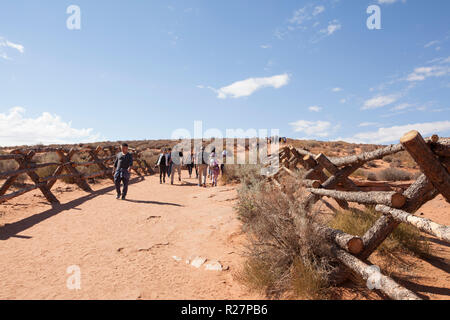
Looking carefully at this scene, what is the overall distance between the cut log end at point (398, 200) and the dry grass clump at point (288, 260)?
93cm

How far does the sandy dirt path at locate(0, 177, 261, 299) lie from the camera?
3.18 metres

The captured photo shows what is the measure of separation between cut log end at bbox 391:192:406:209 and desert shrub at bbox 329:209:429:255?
138cm

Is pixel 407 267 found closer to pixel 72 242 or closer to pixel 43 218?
pixel 72 242

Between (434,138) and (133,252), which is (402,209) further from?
(133,252)

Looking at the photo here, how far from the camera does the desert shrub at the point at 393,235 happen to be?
4051 millimetres

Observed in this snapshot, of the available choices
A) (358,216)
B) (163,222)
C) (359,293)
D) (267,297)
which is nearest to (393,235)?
(358,216)

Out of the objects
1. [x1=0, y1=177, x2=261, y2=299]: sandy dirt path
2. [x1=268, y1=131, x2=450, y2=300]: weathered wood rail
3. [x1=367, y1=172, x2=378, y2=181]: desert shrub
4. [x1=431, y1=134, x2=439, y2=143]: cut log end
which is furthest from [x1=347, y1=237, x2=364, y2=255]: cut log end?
[x1=367, y1=172, x2=378, y2=181]: desert shrub

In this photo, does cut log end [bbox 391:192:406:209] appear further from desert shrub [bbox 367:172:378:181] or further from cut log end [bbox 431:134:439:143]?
desert shrub [bbox 367:172:378:181]

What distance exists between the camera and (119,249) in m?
4.46

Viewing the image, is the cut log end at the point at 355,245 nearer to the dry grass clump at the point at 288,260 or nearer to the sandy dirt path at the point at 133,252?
the dry grass clump at the point at 288,260

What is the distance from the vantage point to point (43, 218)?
6.40 meters

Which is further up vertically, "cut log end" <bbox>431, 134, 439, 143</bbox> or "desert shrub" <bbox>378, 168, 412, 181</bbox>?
"cut log end" <bbox>431, 134, 439, 143</bbox>
